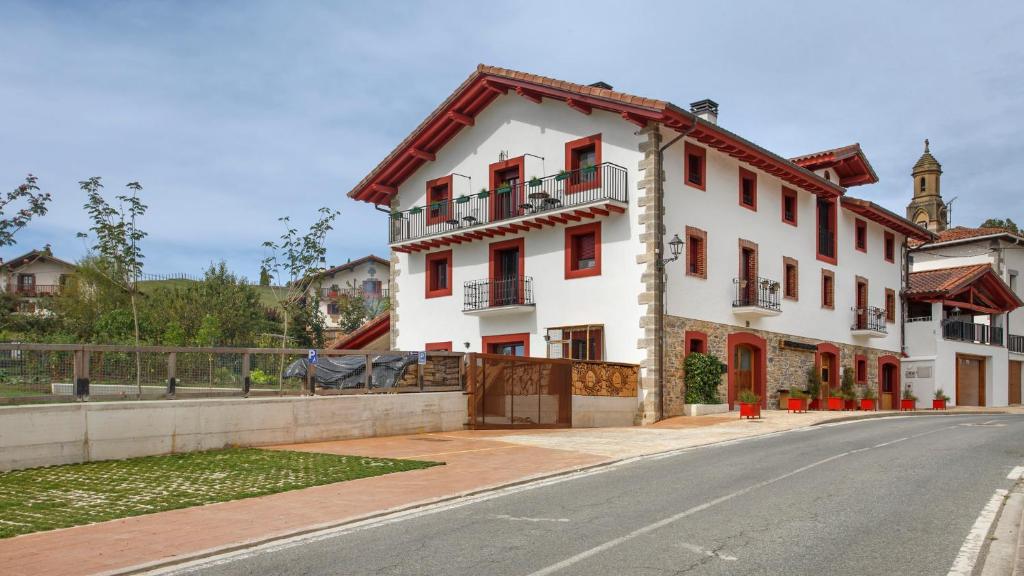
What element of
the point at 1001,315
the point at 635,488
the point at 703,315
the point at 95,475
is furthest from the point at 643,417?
the point at 1001,315

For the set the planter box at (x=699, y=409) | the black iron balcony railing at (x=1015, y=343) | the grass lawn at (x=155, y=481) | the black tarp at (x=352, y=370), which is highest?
the black iron balcony railing at (x=1015, y=343)

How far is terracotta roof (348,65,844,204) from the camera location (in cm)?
2517

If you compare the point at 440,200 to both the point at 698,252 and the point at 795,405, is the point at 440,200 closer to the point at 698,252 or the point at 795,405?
the point at 698,252

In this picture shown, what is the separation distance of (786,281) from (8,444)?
26175 millimetres

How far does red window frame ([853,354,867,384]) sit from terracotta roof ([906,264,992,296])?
5.66m

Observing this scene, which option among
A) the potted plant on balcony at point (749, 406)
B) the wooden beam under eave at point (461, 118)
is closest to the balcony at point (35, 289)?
the wooden beam under eave at point (461, 118)

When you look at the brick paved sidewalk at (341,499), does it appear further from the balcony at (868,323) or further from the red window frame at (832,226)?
the balcony at (868,323)

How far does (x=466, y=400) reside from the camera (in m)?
20.6

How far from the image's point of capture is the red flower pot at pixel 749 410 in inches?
978

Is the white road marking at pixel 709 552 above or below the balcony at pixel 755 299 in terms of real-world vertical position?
below

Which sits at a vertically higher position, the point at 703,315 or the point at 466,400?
the point at 703,315

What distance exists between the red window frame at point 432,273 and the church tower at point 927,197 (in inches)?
1625

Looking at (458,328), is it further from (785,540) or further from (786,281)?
(785,540)

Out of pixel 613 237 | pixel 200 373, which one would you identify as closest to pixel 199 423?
pixel 200 373
